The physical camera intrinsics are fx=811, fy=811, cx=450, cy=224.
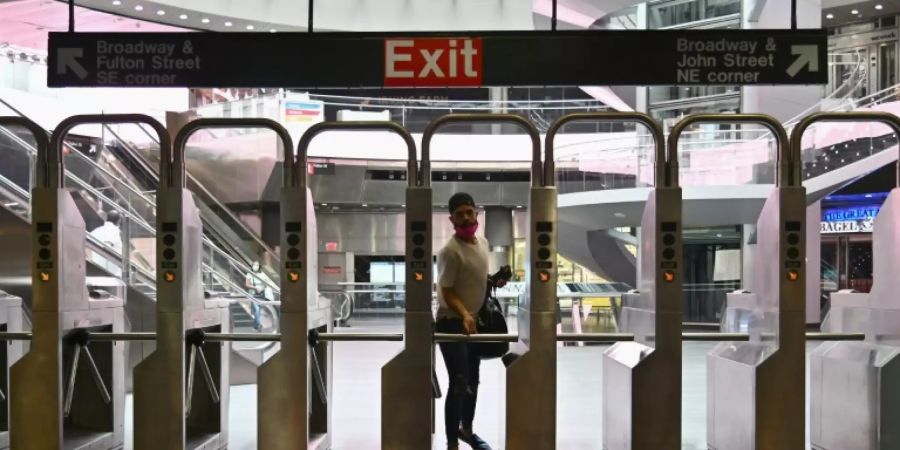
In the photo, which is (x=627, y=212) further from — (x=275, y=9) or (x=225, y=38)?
(x=225, y=38)

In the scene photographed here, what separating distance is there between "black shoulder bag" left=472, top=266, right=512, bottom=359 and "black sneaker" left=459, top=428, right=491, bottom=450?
1.45 ft

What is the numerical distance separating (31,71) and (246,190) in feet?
16.9

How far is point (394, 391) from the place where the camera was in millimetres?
3971

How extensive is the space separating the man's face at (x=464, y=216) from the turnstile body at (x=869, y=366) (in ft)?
6.94

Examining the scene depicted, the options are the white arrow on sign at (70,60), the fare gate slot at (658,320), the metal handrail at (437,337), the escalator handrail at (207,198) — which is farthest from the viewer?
the escalator handrail at (207,198)

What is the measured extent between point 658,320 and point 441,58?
1916 mm

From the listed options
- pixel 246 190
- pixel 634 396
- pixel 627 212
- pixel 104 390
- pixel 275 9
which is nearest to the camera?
pixel 634 396

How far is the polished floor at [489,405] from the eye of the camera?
16.4ft

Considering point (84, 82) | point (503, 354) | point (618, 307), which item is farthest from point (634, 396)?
point (618, 307)

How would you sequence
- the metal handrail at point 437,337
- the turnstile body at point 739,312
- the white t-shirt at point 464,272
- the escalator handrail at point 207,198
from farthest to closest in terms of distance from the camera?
1. the escalator handrail at point 207,198
2. the turnstile body at point 739,312
3. the white t-shirt at point 464,272
4. the metal handrail at point 437,337

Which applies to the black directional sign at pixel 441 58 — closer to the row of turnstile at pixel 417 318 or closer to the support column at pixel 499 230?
the row of turnstile at pixel 417 318

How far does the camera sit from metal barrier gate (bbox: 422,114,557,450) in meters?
3.84

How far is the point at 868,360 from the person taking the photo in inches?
163

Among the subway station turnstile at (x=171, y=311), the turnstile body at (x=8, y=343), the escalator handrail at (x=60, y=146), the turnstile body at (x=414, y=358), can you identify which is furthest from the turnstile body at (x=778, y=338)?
the turnstile body at (x=8, y=343)
